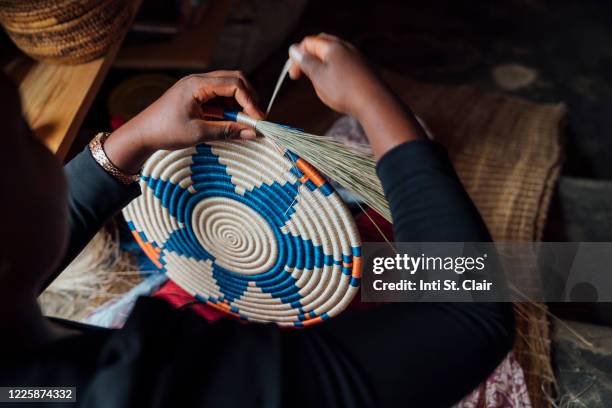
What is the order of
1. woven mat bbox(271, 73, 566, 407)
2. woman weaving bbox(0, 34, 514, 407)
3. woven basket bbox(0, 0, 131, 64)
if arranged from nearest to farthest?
woman weaving bbox(0, 34, 514, 407), woven basket bbox(0, 0, 131, 64), woven mat bbox(271, 73, 566, 407)

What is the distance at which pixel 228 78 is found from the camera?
84 centimetres

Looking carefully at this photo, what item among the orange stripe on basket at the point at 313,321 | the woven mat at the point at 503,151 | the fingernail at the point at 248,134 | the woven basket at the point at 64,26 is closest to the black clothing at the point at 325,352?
the fingernail at the point at 248,134

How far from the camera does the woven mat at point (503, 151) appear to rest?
4.10 ft

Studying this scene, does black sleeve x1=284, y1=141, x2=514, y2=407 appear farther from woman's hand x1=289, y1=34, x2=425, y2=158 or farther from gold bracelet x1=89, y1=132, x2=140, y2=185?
gold bracelet x1=89, y1=132, x2=140, y2=185

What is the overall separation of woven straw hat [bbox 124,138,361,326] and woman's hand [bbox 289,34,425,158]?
154 millimetres

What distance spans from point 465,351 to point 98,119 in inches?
65.6

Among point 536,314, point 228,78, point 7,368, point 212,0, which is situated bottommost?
point 7,368

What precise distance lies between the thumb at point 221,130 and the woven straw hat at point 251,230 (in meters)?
0.03

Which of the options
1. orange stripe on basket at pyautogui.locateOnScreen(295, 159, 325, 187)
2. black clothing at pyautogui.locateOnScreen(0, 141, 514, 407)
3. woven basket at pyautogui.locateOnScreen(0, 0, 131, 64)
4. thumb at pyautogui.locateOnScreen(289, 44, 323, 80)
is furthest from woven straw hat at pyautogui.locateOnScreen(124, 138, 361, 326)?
woven basket at pyautogui.locateOnScreen(0, 0, 131, 64)

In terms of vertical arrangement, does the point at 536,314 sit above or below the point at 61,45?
above

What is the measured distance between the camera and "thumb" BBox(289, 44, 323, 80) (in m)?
0.74

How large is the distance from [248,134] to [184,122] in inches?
3.8

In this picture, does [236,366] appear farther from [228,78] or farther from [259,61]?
[259,61]

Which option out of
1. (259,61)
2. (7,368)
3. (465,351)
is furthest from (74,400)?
(259,61)
